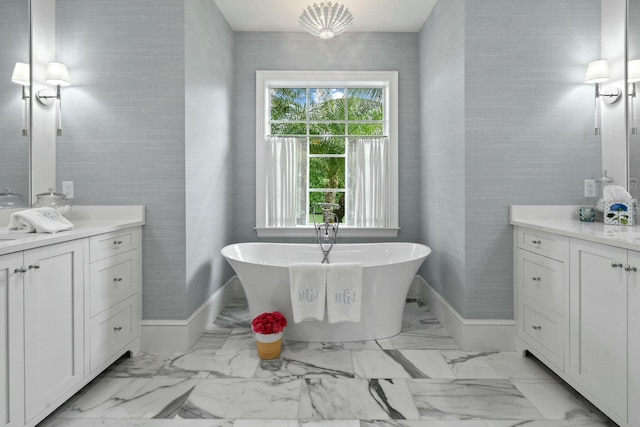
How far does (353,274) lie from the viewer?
8.80 feet

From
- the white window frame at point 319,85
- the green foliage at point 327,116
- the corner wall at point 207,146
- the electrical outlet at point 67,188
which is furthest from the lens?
the green foliage at point 327,116

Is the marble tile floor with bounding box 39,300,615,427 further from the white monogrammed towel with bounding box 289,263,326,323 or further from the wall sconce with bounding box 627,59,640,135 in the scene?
the wall sconce with bounding box 627,59,640,135

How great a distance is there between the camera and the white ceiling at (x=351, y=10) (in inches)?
130

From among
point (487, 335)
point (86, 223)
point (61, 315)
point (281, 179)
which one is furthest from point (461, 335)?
point (86, 223)

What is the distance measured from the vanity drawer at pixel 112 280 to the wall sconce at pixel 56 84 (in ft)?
3.35

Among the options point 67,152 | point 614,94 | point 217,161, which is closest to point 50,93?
point 67,152

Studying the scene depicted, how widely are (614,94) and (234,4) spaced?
304 cm

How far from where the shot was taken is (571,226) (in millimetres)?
2256

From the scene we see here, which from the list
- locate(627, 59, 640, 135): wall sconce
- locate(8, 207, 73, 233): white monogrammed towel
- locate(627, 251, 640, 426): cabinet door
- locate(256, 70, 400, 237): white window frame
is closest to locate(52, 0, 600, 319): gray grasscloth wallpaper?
locate(627, 59, 640, 135): wall sconce

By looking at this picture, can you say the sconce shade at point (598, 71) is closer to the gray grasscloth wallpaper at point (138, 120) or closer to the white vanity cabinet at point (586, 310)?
the white vanity cabinet at point (586, 310)

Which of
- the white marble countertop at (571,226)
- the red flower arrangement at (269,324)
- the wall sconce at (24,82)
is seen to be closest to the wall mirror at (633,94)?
the white marble countertop at (571,226)

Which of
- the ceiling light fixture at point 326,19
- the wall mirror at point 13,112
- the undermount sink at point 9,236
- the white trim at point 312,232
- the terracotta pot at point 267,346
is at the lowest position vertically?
the terracotta pot at point 267,346

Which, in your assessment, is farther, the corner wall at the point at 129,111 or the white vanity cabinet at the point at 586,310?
the corner wall at the point at 129,111

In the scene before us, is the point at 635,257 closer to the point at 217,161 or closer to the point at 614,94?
the point at 614,94
